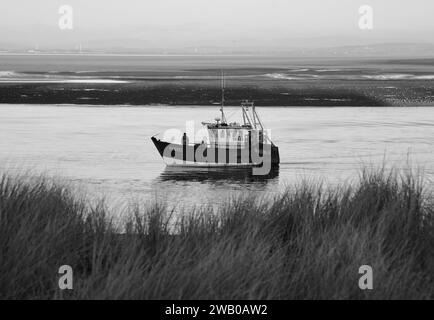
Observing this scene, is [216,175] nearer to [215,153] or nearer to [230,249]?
[215,153]

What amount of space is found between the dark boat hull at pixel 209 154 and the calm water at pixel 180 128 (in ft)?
2.08

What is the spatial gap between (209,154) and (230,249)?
25494 millimetres

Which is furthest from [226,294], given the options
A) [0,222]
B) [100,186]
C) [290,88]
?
[290,88]

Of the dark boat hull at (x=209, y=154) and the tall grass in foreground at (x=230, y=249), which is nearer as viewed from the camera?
the tall grass in foreground at (x=230, y=249)

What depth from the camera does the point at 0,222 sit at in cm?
900

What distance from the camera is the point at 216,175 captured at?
105 feet

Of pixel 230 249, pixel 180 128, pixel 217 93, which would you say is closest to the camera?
pixel 230 249

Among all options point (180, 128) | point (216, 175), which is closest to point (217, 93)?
point (180, 128)

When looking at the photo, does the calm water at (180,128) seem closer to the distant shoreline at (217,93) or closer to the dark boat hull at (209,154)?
the dark boat hull at (209,154)

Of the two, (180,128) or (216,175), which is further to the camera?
(180,128)

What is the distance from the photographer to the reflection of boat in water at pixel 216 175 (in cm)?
3055

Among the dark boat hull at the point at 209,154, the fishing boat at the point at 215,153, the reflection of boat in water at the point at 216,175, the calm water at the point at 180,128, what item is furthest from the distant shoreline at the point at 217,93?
the reflection of boat in water at the point at 216,175

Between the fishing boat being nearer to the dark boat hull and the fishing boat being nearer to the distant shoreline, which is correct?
the dark boat hull
